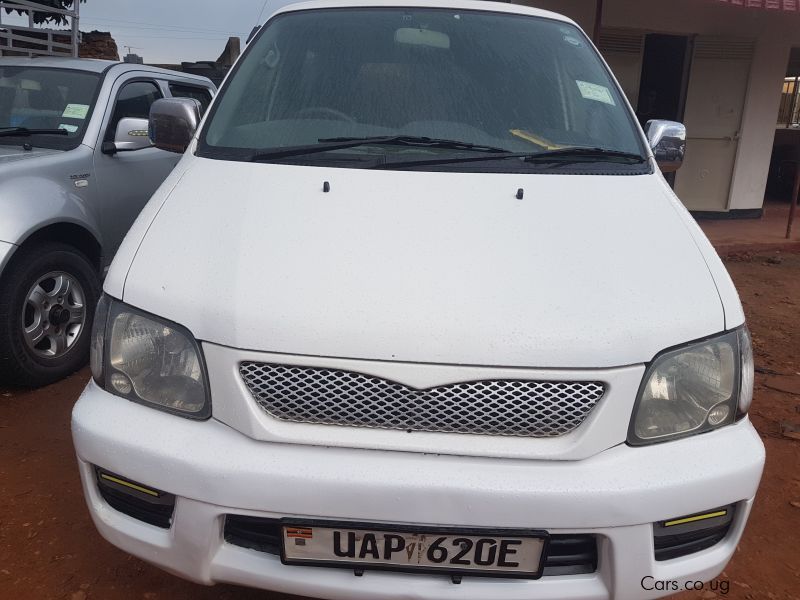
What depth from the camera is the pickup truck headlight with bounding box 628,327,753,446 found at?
63.6 inches

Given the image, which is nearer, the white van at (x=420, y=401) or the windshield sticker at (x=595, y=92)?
the white van at (x=420, y=401)

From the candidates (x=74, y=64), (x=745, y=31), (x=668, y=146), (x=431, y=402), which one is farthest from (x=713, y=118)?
(x=431, y=402)

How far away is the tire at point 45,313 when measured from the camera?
10.7 ft

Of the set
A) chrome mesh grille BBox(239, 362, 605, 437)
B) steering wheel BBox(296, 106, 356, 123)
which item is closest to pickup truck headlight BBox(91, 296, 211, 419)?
chrome mesh grille BBox(239, 362, 605, 437)

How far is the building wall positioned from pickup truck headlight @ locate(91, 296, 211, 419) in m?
7.07

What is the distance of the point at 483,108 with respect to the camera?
2.43 metres

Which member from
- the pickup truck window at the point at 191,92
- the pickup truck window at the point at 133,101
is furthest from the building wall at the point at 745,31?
the pickup truck window at the point at 133,101

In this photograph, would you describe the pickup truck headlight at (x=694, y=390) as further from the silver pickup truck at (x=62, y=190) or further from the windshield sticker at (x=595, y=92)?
the silver pickup truck at (x=62, y=190)

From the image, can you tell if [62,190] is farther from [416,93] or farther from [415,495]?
[415,495]

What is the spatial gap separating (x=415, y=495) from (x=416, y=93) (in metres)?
1.55

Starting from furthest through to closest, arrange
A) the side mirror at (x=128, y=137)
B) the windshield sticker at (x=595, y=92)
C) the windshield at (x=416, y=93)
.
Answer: the side mirror at (x=128, y=137), the windshield sticker at (x=595, y=92), the windshield at (x=416, y=93)

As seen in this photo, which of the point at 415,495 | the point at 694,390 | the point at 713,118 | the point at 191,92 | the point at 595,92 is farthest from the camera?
the point at 713,118

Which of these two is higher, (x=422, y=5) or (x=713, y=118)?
(x=422, y=5)

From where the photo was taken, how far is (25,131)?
3834mm
